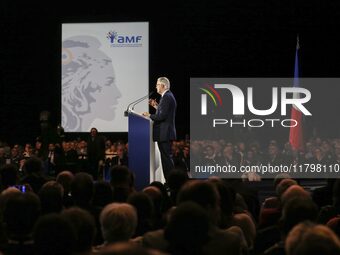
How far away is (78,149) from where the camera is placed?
12711 mm

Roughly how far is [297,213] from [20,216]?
129 cm

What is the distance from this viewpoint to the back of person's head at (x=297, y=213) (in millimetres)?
2871

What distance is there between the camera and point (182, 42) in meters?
14.6

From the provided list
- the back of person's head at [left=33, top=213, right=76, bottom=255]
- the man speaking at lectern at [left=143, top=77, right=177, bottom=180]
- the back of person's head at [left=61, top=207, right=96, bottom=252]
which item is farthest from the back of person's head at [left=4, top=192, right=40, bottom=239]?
the man speaking at lectern at [left=143, top=77, right=177, bottom=180]

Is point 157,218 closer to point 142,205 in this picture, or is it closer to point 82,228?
point 142,205

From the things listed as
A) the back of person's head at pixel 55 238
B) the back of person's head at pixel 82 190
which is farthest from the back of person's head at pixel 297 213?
the back of person's head at pixel 82 190

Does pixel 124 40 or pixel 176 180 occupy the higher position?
pixel 124 40

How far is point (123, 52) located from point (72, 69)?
1190 mm

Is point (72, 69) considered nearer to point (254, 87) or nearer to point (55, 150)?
point (55, 150)

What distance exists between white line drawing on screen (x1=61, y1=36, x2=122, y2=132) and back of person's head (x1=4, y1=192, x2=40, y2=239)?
11033 millimetres

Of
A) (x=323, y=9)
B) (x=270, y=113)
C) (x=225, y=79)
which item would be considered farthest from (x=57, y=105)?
(x=323, y=9)

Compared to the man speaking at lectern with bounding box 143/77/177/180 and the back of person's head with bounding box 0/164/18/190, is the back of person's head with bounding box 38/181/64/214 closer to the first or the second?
the back of person's head with bounding box 0/164/18/190

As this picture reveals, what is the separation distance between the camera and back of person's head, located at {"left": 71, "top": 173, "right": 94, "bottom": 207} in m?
4.03

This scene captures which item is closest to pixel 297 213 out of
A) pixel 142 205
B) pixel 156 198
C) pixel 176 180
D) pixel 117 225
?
pixel 117 225
